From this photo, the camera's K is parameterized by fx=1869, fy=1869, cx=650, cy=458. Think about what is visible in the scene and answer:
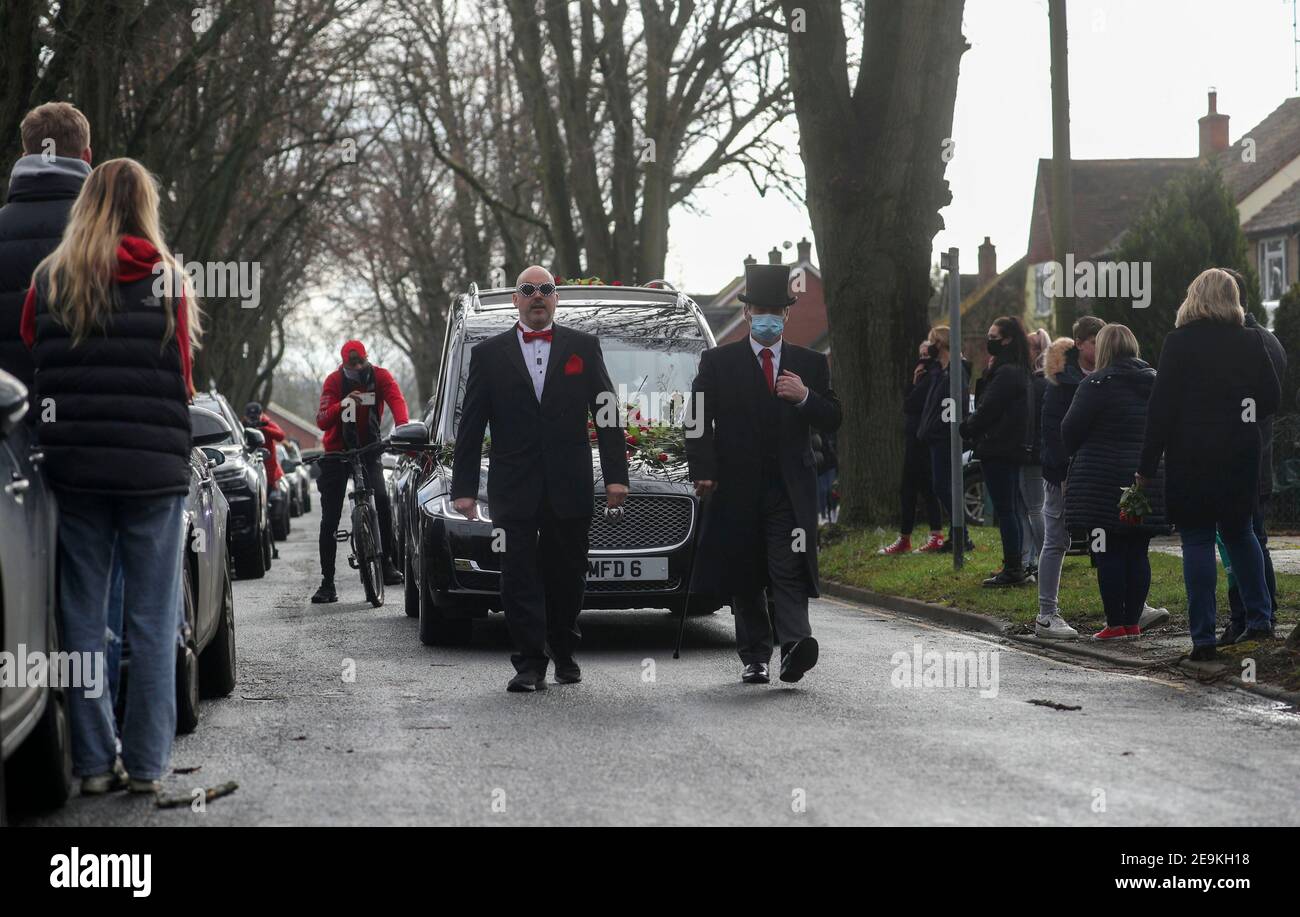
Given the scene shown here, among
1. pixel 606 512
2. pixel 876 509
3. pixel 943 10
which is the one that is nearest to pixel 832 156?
pixel 943 10

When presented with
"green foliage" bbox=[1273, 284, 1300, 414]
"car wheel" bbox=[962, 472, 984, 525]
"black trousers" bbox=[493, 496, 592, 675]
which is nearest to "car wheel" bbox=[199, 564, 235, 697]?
"black trousers" bbox=[493, 496, 592, 675]

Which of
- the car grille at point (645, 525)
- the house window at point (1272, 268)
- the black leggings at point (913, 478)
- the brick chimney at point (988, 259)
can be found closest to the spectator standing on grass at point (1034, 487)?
the black leggings at point (913, 478)

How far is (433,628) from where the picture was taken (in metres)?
11.1

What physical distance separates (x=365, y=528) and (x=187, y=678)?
688 cm

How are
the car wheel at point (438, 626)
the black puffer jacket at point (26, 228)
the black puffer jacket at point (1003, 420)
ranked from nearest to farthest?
the black puffer jacket at point (26, 228) → the car wheel at point (438, 626) → the black puffer jacket at point (1003, 420)

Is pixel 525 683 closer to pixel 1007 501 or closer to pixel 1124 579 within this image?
pixel 1124 579

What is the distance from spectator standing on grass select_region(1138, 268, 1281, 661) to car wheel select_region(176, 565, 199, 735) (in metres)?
4.92

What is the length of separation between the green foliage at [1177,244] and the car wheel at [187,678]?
19.9m

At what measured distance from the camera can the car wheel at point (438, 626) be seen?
36.1 feet

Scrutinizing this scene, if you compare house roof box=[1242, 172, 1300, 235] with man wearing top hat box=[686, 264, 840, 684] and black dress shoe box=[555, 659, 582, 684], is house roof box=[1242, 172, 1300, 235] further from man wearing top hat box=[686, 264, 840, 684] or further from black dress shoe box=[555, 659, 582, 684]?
black dress shoe box=[555, 659, 582, 684]

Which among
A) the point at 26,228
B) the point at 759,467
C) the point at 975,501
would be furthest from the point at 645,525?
the point at 975,501

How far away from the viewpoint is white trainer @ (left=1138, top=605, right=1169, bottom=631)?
1131 centimetres

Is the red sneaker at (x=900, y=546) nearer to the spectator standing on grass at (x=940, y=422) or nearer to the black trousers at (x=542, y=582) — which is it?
the spectator standing on grass at (x=940, y=422)

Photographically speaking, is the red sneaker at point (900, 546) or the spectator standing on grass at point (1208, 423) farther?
the red sneaker at point (900, 546)
